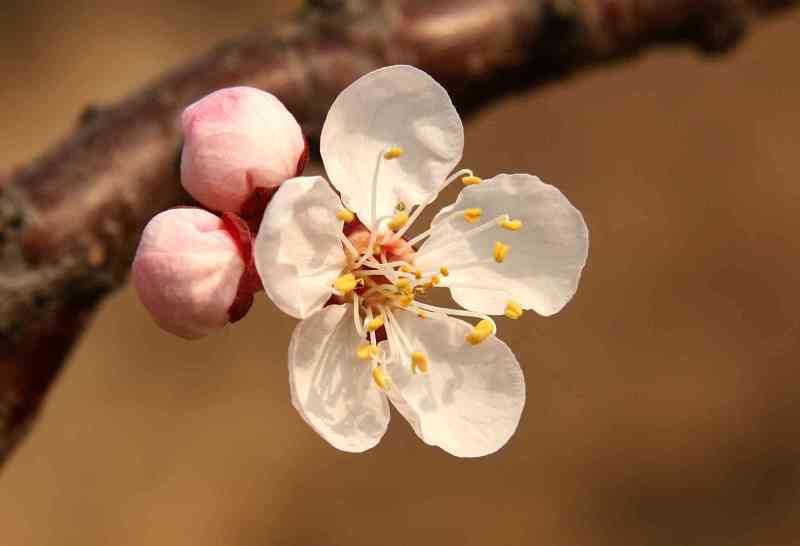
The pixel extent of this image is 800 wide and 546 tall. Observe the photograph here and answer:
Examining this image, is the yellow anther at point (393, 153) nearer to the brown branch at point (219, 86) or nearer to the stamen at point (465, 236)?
the stamen at point (465, 236)

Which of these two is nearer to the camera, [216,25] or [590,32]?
[590,32]

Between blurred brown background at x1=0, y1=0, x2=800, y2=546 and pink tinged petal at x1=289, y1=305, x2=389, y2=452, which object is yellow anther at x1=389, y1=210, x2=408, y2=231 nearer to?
pink tinged petal at x1=289, y1=305, x2=389, y2=452

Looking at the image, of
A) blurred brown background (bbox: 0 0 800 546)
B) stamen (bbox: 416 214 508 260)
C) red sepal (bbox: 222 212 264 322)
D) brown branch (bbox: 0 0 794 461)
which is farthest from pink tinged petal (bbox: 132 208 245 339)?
blurred brown background (bbox: 0 0 800 546)

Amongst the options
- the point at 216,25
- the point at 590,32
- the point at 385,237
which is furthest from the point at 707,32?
the point at 216,25

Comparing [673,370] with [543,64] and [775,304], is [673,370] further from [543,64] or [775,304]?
[543,64]

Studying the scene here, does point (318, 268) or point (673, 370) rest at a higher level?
point (318, 268)

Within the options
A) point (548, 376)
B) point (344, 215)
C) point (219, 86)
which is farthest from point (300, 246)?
point (548, 376)

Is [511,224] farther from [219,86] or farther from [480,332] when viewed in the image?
[219,86]
